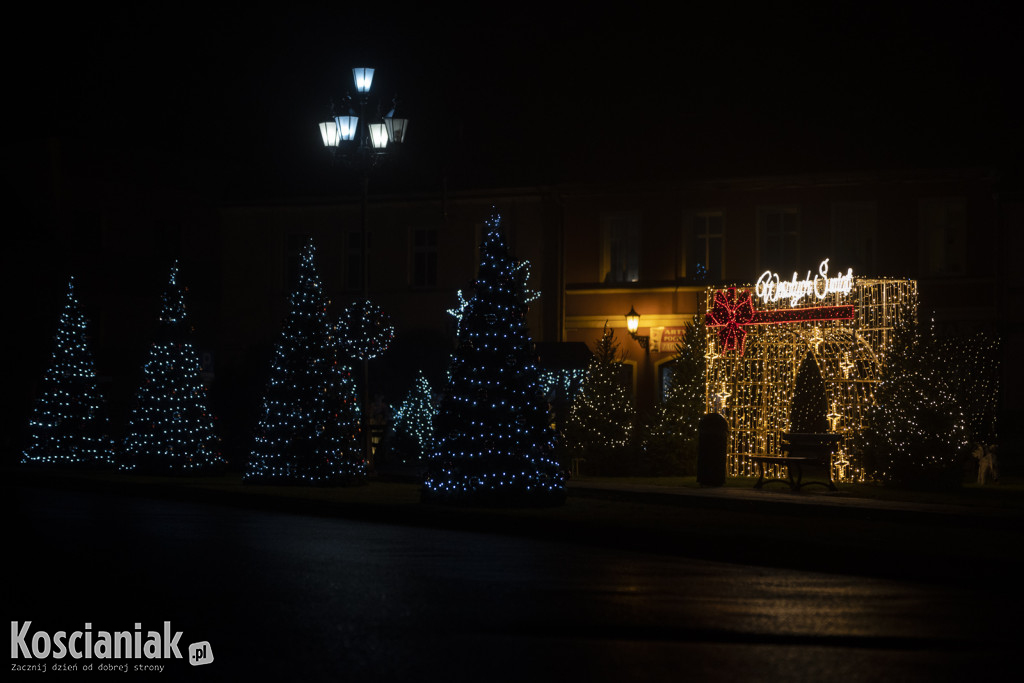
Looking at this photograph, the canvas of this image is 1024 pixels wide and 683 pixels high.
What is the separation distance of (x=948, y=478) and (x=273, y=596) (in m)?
15.7

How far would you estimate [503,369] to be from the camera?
1964 cm

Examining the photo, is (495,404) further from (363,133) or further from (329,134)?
(329,134)

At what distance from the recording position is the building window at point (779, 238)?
36.9 metres

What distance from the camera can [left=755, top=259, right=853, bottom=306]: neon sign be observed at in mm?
24438

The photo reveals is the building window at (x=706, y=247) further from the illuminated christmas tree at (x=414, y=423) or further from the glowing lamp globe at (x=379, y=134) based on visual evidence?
the glowing lamp globe at (x=379, y=134)

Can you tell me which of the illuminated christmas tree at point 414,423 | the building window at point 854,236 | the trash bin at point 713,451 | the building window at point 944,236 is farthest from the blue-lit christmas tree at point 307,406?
the building window at point 944,236

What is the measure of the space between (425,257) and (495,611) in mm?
31892

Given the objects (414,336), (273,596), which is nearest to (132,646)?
(273,596)

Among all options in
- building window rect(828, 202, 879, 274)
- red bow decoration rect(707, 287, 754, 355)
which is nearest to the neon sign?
red bow decoration rect(707, 287, 754, 355)

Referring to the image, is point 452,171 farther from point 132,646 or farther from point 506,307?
point 132,646

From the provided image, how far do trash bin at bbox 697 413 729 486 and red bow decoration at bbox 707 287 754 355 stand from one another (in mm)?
3030

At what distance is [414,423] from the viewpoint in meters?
33.8

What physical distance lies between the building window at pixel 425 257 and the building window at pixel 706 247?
26.1ft

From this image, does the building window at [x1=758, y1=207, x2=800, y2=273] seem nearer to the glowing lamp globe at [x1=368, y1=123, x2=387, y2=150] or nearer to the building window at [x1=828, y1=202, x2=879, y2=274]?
the building window at [x1=828, y1=202, x2=879, y2=274]
